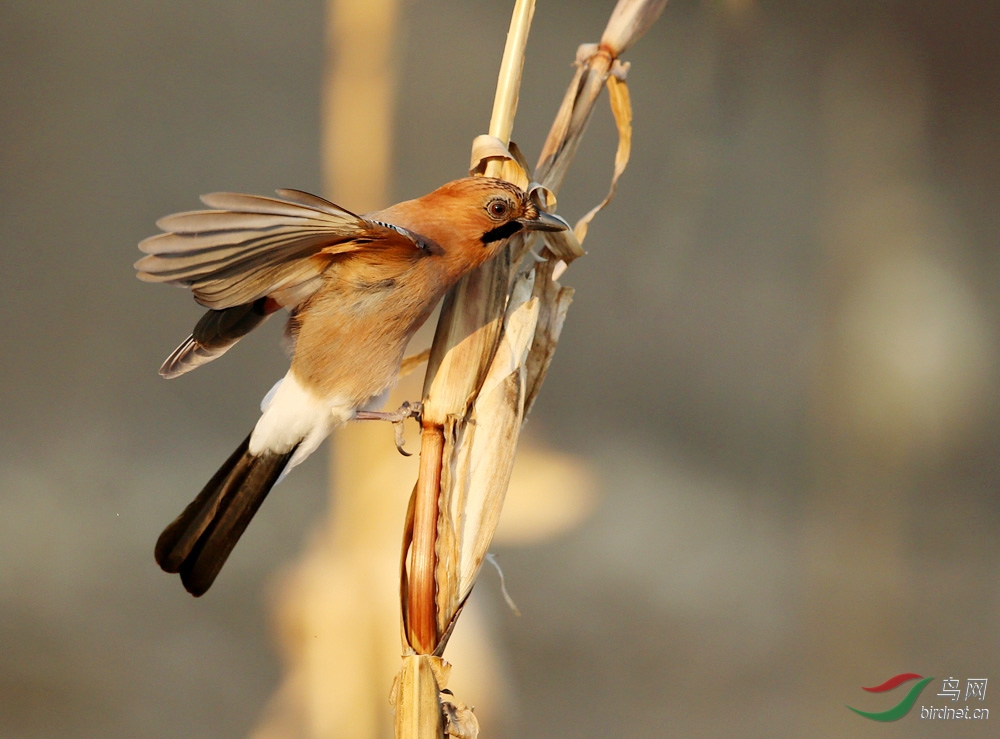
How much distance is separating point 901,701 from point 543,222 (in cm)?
102

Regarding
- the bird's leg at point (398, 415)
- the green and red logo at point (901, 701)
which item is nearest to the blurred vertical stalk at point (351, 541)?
the bird's leg at point (398, 415)

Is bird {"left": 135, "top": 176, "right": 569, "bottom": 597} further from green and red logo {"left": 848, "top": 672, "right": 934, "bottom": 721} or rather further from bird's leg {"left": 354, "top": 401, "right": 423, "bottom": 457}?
green and red logo {"left": 848, "top": 672, "right": 934, "bottom": 721}

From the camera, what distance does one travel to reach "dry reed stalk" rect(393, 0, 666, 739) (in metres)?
0.63

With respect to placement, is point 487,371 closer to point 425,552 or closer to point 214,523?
point 425,552

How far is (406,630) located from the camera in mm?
635

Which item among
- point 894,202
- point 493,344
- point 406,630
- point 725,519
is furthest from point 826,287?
point 406,630

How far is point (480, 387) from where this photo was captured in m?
0.68

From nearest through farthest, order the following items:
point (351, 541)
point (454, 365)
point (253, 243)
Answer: point (253, 243) → point (454, 365) → point (351, 541)

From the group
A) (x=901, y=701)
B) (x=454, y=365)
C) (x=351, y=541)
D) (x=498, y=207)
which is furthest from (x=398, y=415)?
(x=901, y=701)

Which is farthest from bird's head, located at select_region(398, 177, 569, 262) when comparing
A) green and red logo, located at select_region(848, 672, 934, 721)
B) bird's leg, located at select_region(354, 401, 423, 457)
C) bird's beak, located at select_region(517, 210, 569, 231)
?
green and red logo, located at select_region(848, 672, 934, 721)

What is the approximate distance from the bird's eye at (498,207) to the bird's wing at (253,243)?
0.06 m

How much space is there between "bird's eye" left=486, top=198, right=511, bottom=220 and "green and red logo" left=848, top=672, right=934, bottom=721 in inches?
40.1

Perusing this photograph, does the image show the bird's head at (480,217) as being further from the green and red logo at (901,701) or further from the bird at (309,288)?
the green and red logo at (901,701)

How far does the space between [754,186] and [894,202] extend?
0.88 feet
